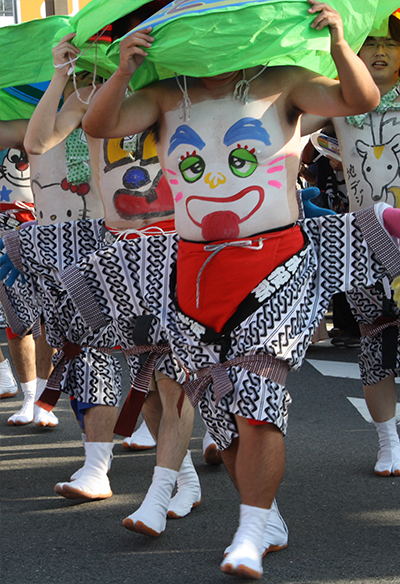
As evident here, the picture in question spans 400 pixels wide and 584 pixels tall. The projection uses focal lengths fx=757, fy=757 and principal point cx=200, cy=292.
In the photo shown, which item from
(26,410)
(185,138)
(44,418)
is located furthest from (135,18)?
(26,410)

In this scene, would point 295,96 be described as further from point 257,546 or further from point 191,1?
point 257,546

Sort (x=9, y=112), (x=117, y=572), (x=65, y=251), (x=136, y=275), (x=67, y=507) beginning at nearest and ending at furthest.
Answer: (x=117, y=572)
(x=136, y=275)
(x=67, y=507)
(x=65, y=251)
(x=9, y=112)

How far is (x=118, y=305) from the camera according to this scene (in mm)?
2910

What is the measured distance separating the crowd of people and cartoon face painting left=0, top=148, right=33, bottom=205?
5.28ft

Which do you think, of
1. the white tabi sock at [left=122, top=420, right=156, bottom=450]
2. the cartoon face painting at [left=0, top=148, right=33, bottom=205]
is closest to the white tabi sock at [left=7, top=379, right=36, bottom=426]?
the white tabi sock at [left=122, top=420, right=156, bottom=450]

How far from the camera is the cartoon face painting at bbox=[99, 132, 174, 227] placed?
3.16 meters

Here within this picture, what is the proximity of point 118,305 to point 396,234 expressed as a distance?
1066mm

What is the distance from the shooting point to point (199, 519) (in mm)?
2957

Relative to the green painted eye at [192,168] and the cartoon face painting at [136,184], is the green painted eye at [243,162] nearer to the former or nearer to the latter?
the green painted eye at [192,168]

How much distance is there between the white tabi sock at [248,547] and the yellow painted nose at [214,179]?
3.43 ft

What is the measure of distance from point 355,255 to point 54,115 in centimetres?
129

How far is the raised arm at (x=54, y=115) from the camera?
9.39 ft

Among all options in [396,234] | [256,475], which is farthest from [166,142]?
[256,475]

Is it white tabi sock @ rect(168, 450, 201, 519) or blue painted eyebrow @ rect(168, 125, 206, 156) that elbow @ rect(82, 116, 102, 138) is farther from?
white tabi sock @ rect(168, 450, 201, 519)
